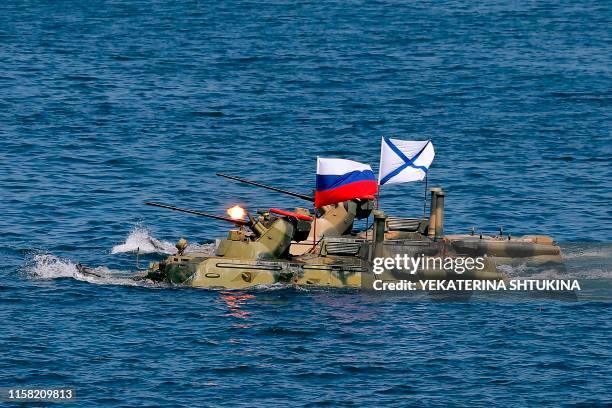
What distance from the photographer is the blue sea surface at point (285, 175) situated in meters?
52.5

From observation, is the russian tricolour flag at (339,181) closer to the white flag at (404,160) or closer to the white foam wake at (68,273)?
Result: the white flag at (404,160)

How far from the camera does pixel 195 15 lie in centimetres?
15050

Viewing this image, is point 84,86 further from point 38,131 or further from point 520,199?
point 520,199

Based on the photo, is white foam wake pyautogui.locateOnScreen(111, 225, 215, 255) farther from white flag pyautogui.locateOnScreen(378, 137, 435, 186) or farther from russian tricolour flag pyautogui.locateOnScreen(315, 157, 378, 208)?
white flag pyautogui.locateOnScreen(378, 137, 435, 186)

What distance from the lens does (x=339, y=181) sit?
2525 inches

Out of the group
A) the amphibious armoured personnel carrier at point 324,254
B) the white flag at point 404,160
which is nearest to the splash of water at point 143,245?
the amphibious armoured personnel carrier at point 324,254

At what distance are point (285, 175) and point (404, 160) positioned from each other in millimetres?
20605

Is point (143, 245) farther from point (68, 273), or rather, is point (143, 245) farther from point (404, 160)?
point (404, 160)

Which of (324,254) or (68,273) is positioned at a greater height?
(324,254)

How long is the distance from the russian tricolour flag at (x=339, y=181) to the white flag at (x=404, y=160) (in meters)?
0.96

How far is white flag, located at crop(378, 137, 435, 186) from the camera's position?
64.9 meters

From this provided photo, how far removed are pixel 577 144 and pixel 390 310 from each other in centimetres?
3857

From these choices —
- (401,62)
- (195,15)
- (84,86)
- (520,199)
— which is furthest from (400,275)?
(195,15)

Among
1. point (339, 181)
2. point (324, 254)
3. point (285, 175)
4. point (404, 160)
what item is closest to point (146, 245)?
point (324, 254)
